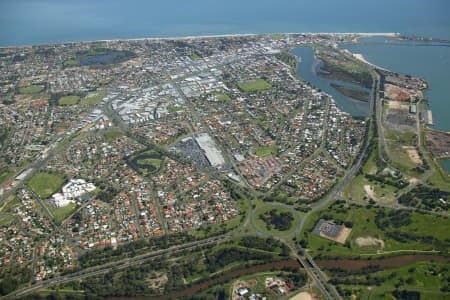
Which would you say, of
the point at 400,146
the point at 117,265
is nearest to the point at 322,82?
the point at 400,146

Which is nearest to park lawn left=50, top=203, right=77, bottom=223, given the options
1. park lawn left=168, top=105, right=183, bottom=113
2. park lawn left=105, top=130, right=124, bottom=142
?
park lawn left=105, top=130, right=124, bottom=142

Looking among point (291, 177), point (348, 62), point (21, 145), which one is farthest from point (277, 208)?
point (348, 62)

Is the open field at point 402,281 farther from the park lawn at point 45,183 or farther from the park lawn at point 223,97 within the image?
the park lawn at point 223,97

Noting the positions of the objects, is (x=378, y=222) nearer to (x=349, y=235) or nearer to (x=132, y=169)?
(x=349, y=235)

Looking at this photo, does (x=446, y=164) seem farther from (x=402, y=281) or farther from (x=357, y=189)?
(x=402, y=281)

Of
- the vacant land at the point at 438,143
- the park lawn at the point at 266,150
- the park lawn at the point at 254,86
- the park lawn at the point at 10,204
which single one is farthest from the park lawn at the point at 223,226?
the park lawn at the point at 254,86

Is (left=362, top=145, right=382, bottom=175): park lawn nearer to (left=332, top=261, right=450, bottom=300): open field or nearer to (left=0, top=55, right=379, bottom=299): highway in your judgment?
(left=0, top=55, right=379, bottom=299): highway
